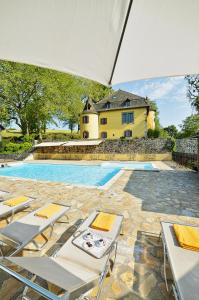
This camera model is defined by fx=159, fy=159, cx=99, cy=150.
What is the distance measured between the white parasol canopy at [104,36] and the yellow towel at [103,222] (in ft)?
11.1

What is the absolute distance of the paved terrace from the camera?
2.89m

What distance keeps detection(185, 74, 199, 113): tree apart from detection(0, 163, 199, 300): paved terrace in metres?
22.9

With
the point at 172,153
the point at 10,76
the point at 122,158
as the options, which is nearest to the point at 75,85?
the point at 10,76

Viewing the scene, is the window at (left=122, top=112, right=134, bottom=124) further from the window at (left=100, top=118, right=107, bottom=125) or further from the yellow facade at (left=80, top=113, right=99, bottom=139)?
the yellow facade at (left=80, top=113, right=99, bottom=139)

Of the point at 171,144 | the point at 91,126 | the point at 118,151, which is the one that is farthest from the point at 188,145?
the point at 91,126

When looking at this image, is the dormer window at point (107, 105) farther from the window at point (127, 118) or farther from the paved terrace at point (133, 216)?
the paved terrace at point (133, 216)

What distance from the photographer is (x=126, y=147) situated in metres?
24.3

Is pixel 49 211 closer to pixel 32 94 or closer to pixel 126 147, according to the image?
pixel 126 147

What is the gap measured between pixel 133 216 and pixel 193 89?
28.8 m

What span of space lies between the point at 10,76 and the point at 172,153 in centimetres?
2940

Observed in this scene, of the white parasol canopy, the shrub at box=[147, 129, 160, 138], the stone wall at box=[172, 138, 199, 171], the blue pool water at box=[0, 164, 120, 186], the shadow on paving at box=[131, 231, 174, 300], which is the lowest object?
the blue pool water at box=[0, 164, 120, 186]

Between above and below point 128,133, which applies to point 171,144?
below

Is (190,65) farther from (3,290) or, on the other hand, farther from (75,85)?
(75,85)

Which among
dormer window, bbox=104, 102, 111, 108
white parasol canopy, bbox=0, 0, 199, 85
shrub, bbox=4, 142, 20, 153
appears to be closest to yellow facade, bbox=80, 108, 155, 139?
dormer window, bbox=104, 102, 111, 108
